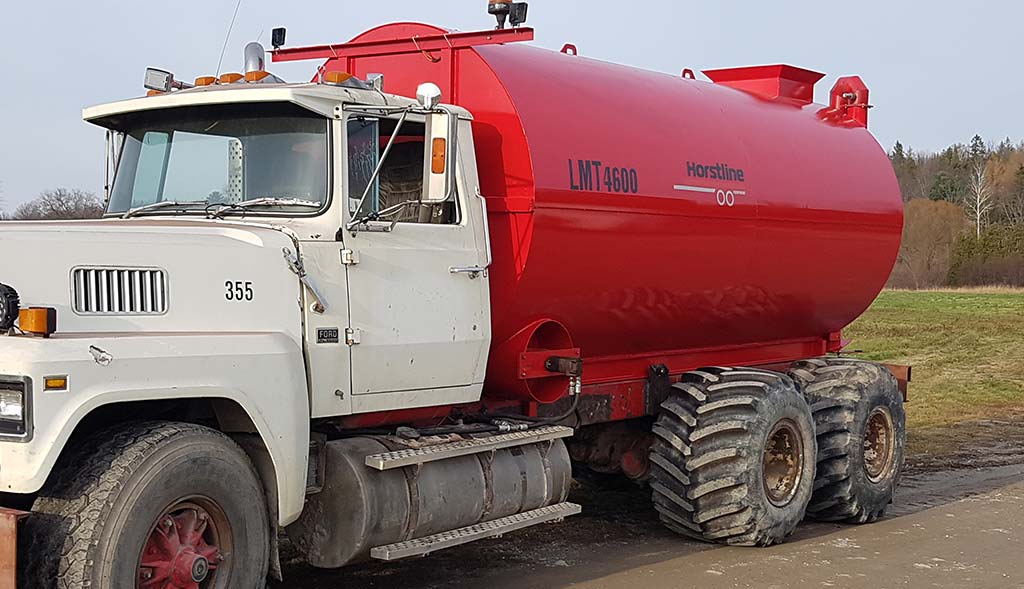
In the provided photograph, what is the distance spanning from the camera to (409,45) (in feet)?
26.3

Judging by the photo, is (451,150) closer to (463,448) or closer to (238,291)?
(238,291)

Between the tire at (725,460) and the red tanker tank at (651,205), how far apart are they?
0.38 m

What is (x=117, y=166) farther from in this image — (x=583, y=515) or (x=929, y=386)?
(x=929, y=386)

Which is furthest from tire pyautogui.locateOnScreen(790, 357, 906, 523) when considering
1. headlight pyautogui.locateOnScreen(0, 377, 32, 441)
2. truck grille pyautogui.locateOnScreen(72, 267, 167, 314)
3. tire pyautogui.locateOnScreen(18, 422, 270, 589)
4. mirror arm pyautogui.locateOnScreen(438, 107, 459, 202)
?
headlight pyautogui.locateOnScreen(0, 377, 32, 441)

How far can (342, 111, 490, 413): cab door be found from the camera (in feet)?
21.7

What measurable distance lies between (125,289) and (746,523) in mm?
5176

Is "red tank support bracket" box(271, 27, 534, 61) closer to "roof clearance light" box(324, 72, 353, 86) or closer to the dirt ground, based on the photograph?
"roof clearance light" box(324, 72, 353, 86)

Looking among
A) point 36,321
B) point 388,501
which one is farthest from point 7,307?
point 388,501

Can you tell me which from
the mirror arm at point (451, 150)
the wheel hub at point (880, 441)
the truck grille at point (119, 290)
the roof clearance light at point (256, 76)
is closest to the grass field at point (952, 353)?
the wheel hub at point (880, 441)

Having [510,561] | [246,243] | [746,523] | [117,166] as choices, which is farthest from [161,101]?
[746,523]

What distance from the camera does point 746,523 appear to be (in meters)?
8.90

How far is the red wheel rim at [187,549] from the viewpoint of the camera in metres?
5.36

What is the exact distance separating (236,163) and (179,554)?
228 cm

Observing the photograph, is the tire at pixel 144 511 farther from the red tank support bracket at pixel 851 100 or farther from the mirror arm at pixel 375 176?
the red tank support bracket at pixel 851 100
